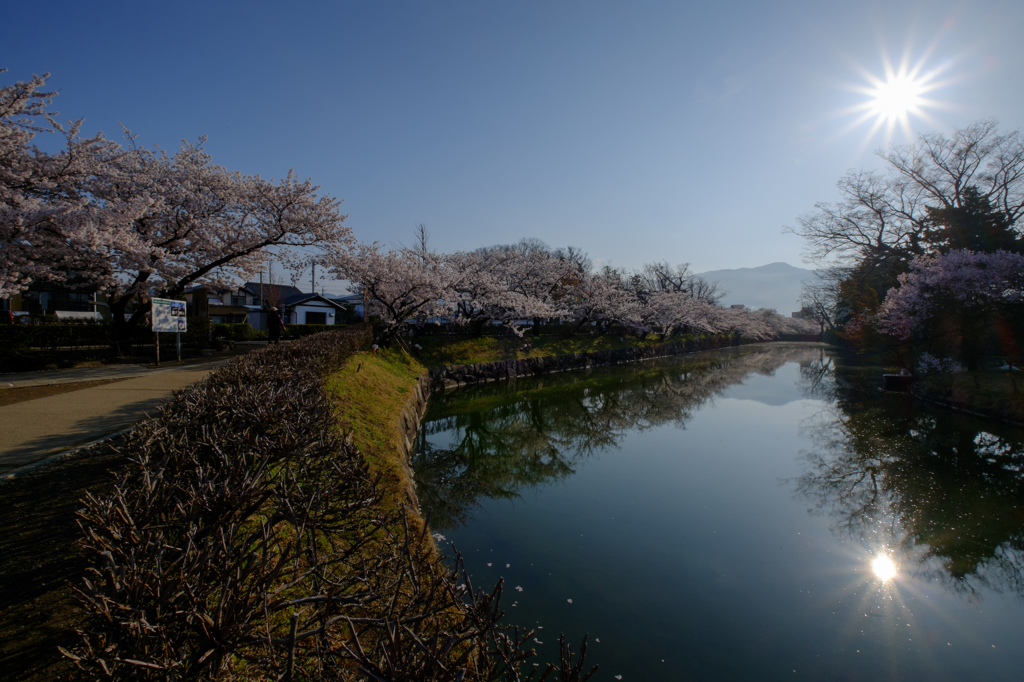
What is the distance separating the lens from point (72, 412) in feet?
22.1

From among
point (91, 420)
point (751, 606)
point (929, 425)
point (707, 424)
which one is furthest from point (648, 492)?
point (929, 425)

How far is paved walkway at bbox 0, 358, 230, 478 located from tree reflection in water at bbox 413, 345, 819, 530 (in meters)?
4.39

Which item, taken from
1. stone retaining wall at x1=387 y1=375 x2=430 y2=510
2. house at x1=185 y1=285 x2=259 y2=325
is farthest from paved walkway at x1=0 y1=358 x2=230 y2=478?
house at x1=185 y1=285 x2=259 y2=325

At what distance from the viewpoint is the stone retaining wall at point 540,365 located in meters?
18.9

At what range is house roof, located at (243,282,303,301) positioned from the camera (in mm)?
40800

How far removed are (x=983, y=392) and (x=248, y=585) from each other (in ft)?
62.0

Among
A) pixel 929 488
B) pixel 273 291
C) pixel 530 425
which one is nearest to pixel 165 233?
pixel 530 425

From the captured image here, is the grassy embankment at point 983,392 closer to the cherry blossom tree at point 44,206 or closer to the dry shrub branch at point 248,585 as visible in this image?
the dry shrub branch at point 248,585

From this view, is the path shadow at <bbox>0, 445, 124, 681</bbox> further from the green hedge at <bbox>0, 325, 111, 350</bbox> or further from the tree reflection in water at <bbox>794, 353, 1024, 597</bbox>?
the green hedge at <bbox>0, 325, 111, 350</bbox>

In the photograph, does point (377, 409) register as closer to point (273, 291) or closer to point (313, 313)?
point (313, 313)

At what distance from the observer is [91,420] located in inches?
249

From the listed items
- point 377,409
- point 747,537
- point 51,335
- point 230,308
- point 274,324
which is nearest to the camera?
point 747,537

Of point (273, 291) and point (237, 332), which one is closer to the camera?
point (237, 332)

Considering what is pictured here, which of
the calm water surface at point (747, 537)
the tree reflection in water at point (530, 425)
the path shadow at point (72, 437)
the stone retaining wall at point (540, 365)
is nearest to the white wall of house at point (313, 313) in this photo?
the stone retaining wall at point (540, 365)
